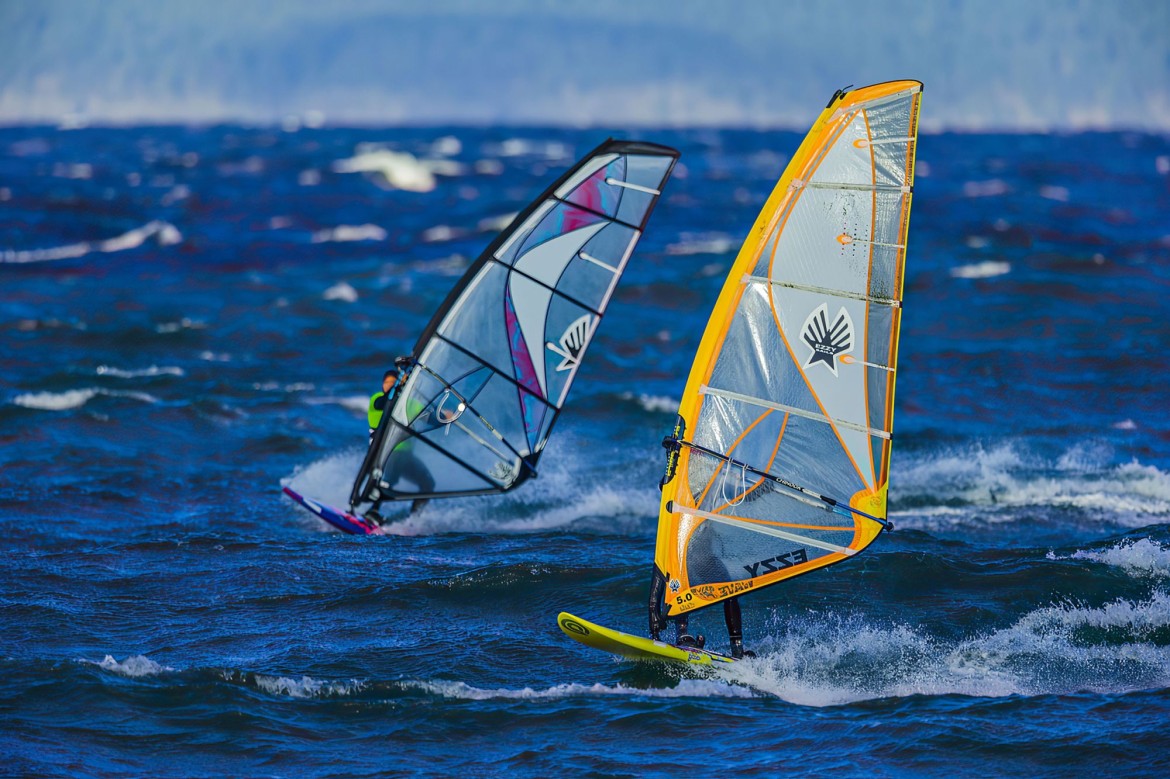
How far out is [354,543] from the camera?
42.5 feet

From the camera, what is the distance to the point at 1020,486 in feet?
49.5

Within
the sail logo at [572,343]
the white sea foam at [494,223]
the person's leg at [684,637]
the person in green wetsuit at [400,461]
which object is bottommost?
the person's leg at [684,637]

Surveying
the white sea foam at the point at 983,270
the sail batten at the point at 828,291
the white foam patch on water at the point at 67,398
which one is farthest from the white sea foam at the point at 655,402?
the white sea foam at the point at 983,270

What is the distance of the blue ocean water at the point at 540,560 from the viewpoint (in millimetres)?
8734

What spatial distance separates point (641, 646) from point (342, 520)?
4.96 meters

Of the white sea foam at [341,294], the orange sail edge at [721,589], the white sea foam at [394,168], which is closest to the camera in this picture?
the orange sail edge at [721,589]

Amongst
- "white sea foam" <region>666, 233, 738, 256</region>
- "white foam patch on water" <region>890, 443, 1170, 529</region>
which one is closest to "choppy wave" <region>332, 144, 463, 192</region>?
"white sea foam" <region>666, 233, 738, 256</region>

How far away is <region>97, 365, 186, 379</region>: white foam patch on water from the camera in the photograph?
832 inches

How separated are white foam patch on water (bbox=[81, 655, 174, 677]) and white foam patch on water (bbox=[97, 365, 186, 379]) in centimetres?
1219

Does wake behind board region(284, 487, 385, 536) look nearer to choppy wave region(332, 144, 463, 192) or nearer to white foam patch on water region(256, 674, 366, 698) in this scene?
white foam patch on water region(256, 674, 366, 698)

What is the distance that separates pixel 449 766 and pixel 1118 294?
2264 cm

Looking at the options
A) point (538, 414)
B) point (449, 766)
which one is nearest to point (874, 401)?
point (449, 766)

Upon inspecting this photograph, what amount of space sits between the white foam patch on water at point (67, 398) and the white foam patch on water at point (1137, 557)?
45.3 feet

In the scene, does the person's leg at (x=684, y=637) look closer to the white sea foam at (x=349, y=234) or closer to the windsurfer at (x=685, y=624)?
the windsurfer at (x=685, y=624)
